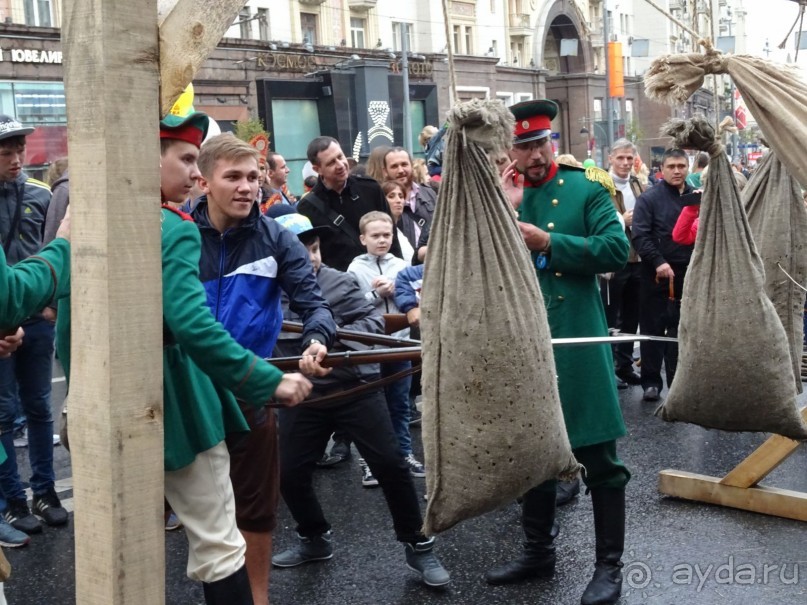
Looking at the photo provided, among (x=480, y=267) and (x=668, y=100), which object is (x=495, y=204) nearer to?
(x=480, y=267)

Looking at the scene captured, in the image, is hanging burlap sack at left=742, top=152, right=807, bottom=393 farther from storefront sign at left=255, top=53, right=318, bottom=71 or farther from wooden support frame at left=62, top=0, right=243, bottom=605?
storefront sign at left=255, top=53, right=318, bottom=71

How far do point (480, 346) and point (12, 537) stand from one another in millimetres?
2985

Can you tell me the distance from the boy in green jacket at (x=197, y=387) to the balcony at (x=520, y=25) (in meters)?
46.7

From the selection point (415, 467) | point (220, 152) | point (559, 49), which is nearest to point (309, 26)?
point (559, 49)

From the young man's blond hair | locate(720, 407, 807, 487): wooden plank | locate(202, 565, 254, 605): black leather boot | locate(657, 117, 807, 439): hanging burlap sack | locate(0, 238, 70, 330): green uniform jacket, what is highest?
the young man's blond hair

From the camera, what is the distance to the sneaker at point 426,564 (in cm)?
450

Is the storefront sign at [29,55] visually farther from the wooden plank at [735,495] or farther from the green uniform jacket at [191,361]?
the green uniform jacket at [191,361]

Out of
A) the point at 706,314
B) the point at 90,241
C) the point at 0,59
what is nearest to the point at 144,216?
the point at 90,241

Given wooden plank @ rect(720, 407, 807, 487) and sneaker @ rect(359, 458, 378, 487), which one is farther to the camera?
sneaker @ rect(359, 458, 378, 487)

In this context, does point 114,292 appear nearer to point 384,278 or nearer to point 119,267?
point 119,267

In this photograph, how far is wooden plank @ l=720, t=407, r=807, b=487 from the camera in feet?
17.2

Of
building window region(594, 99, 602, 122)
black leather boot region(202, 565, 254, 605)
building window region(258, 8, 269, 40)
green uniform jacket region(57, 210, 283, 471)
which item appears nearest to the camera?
green uniform jacket region(57, 210, 283, 471)

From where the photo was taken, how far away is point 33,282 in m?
2.98

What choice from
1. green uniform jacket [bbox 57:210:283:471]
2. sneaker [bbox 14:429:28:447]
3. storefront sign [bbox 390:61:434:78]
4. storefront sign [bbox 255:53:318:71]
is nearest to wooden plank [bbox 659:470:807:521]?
green uniform jacket [bbox 57:210:283:471]
